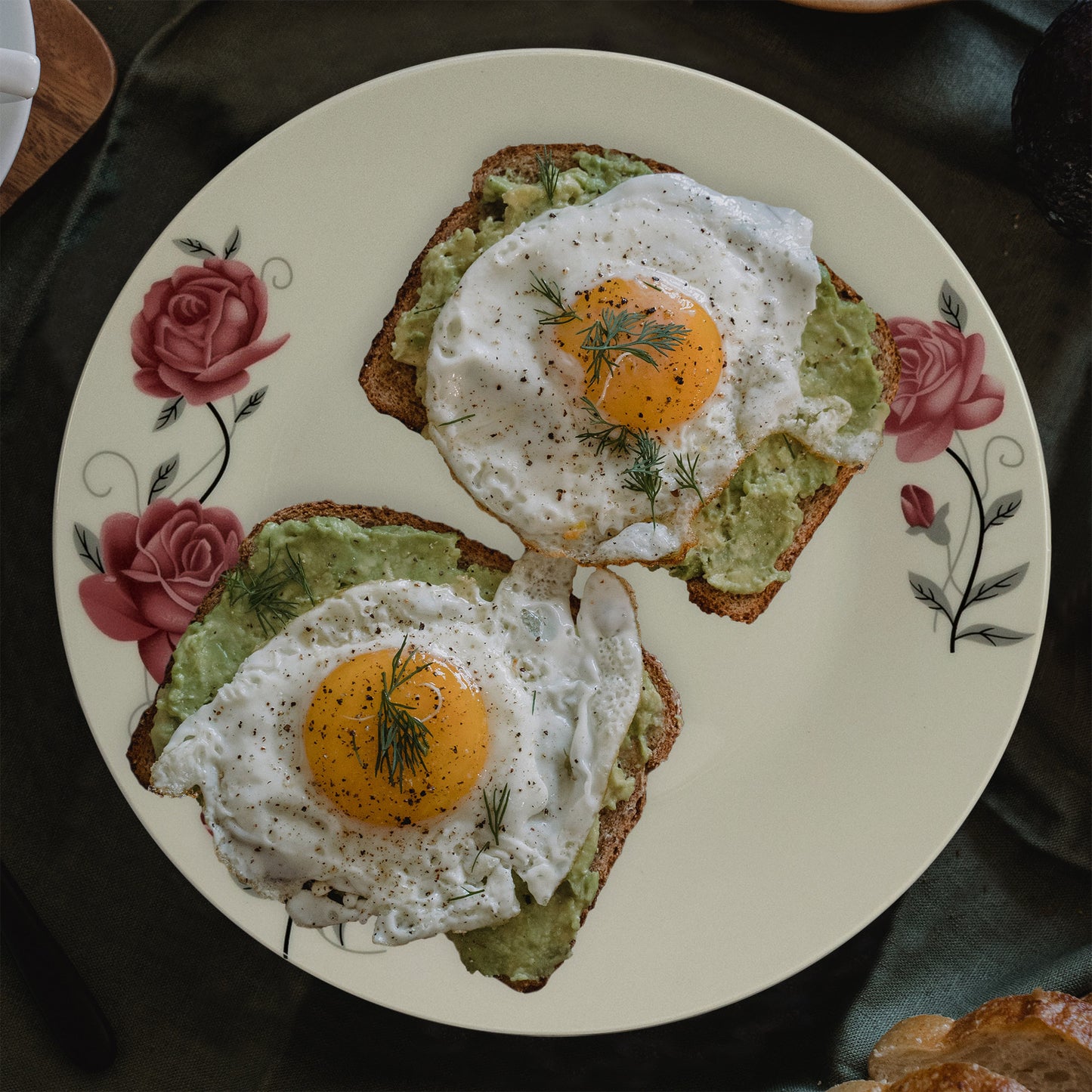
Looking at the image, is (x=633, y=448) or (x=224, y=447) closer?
(x=633, y=448)

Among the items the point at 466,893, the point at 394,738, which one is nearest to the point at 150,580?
the point at 394,738

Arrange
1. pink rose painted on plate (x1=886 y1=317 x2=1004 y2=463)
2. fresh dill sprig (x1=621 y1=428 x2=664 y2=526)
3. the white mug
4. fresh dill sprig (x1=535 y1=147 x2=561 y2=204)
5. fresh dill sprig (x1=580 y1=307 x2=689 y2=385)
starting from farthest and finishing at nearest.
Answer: pink rose painted on plate (x1=886 y1=317 x2=1004 y2=463)
fresh dill sprig (x1=535 y1=147 x2=561 y2=204)
fresh dill sprig (x1=621 y1=428 x2=664 y2=526)
fresh dill sprig (x1=580 y1=307 x2=689 y2=385)
the white mug

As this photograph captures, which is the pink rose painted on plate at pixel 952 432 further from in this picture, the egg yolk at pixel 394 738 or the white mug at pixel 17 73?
the white mug at pixel 17 73

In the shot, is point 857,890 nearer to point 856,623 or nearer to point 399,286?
point 856,623

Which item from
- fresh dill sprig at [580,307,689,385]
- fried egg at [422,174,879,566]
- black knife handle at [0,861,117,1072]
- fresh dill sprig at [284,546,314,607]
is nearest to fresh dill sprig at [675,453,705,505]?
fried egg at [422,174,879,566]

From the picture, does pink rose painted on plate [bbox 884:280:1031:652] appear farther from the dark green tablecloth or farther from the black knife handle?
the black knife handle

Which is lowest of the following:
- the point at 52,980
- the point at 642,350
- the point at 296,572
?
the point at 52,980

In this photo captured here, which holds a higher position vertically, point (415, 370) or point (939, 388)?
point (939, 388)

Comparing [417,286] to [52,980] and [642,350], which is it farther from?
[52,980]

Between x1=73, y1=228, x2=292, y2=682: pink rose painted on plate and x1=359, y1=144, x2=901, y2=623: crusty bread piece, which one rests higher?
x1=359, y1=144, x2=901, y2=623: crusty bread piece
